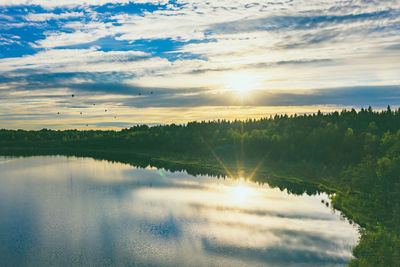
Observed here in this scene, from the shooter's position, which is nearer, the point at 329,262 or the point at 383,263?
the point at 383,263

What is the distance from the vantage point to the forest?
46250 millimetres

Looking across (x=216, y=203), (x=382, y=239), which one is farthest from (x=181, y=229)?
(x=382, y=239)

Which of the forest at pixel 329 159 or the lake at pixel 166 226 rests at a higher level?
the forest at pixel 329 159

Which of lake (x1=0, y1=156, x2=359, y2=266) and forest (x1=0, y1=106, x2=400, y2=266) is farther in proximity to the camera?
forest (x1=0, y1=106, x2=400, y2=266)

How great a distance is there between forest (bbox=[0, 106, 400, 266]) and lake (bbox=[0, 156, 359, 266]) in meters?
4.66

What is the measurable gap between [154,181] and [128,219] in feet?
124

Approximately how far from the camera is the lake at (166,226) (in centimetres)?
3822

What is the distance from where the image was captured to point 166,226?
1961 inches

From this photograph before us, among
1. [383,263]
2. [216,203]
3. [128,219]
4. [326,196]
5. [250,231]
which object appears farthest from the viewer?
[326,196]

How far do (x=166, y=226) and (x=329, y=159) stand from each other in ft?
223

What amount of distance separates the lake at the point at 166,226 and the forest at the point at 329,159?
4660mm

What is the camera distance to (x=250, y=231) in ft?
159

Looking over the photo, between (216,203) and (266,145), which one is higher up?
(266,145)

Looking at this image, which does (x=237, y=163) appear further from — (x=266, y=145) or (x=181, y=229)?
(x=181, y=229)
